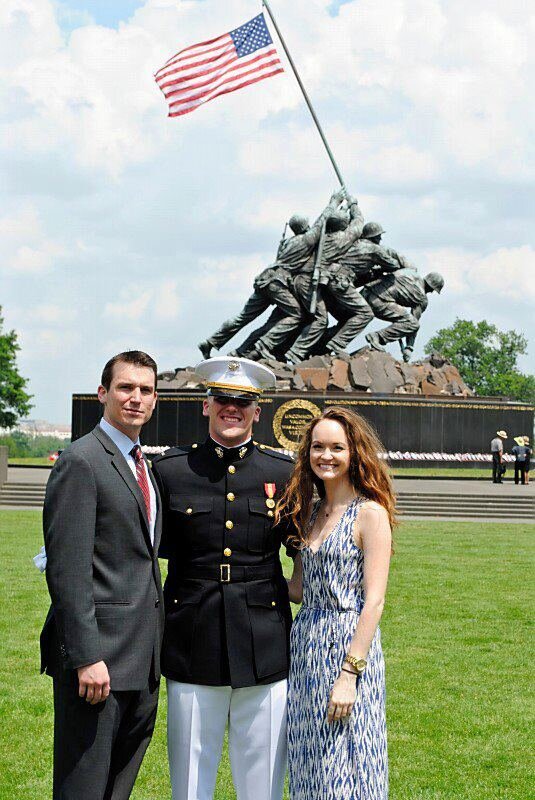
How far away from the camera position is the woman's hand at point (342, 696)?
3406 mm

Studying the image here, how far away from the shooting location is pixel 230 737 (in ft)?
12.0

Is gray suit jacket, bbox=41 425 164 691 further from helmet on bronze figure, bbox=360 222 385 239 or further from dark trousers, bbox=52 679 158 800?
helmet on bronze figure, bbox=360 222 385 239

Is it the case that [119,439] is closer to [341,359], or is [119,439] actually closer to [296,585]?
[296,585]

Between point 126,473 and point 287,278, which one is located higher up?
point 287,278

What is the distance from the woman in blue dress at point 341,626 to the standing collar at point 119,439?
2.04ft

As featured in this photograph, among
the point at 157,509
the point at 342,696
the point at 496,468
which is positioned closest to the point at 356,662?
the point at 342,696

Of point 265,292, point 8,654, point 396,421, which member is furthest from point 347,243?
point 8,654

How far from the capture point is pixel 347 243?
98.8ft

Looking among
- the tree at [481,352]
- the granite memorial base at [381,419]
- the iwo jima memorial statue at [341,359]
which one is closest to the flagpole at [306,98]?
the iwo jima memorial statue at [341,359]

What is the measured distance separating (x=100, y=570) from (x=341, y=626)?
0.83 meters

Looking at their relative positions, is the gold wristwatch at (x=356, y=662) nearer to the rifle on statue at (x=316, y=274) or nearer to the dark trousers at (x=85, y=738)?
the dark trousers at (x=85, y=738)

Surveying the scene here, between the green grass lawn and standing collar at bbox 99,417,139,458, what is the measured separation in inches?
76.9

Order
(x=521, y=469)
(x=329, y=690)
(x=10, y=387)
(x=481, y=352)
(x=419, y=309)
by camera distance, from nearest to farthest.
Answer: (x=329, y=690)
(x=521, y=469)
(x=419, y=309)
(x=10, y=387)
(x=481, y=352)

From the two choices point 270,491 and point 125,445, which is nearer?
point 125,445
